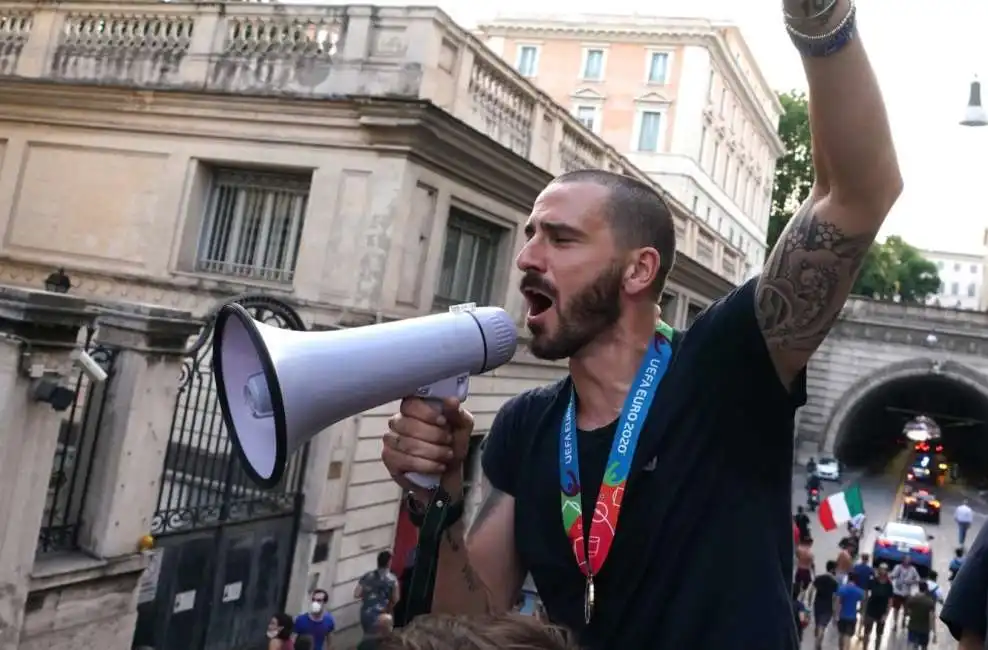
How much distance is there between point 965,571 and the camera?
344 cm

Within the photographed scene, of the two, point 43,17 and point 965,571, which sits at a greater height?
point 43,17

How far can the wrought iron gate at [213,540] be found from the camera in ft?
26.9

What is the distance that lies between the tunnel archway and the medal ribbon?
39.6 m

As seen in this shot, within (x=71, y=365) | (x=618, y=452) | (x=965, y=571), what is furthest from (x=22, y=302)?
(x=965, y=571)

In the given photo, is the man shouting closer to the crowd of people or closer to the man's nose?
the man's nose

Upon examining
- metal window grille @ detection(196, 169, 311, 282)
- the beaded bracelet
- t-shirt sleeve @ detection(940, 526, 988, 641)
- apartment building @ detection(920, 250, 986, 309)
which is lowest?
t-shirt sleeve @ detection(940, 526, 988, 641)

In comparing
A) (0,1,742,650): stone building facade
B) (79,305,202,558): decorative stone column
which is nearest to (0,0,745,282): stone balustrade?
(0,1,742,650): stone building facade

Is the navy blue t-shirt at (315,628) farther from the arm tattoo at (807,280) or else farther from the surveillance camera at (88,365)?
the arm tattoo at (807,280)

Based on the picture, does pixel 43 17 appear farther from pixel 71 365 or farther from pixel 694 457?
pixel 694 457

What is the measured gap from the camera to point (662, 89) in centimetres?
3831

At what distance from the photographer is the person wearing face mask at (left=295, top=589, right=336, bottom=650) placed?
9.23 meters

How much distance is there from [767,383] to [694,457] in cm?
24

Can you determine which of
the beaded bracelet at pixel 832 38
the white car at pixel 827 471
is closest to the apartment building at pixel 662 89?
the white car at pixel 827 471

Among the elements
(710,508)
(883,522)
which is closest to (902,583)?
(883,522)
